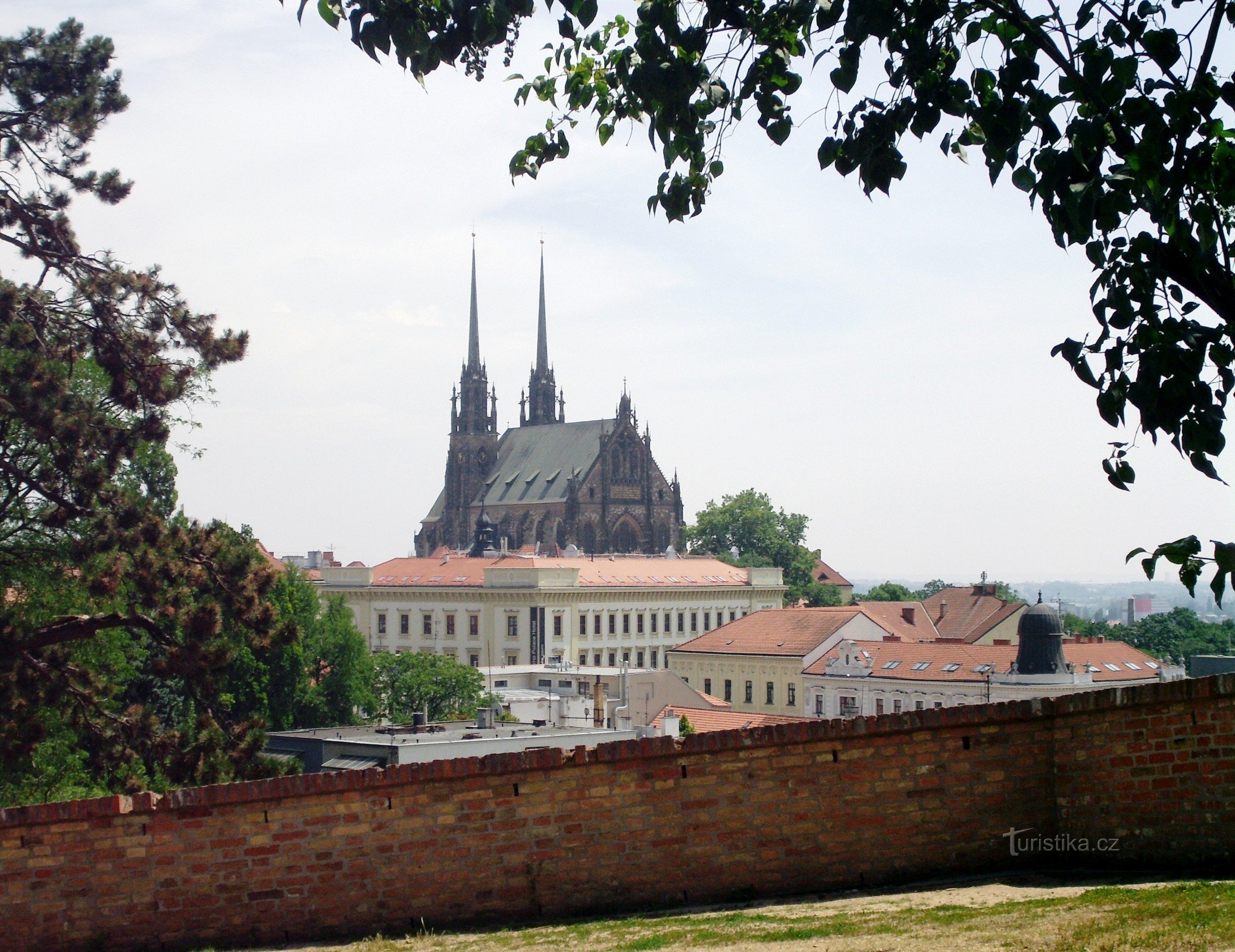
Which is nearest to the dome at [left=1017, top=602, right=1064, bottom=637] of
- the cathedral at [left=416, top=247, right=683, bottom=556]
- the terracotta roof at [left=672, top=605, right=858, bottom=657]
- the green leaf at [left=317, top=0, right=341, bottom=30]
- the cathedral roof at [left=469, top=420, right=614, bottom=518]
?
the terracotta roof at [left=672, top=605, right=858, bottom=657]

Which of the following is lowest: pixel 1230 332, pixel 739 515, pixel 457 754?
pixel 457 754

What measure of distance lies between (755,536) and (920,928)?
12910cm

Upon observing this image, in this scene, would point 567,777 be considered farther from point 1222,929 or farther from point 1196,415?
point 1196,415

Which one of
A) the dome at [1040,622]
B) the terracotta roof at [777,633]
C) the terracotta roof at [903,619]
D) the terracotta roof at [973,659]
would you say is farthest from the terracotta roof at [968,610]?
the dome at [1040,622]

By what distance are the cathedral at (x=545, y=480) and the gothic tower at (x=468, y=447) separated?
78 mm

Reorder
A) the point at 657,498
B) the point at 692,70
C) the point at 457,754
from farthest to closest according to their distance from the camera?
the point at 657,498, the point at 457,754, the point at 692,70

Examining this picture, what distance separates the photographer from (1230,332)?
6082mm

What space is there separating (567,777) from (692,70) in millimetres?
5068

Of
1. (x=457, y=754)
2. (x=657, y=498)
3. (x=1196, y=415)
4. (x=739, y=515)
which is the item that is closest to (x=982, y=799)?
(x=1196, y=415)

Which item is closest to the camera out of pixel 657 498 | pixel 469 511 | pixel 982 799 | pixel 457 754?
pixel 982 799

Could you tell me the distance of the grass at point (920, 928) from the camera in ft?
24.9

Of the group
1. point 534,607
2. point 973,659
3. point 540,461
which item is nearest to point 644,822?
point 973,659

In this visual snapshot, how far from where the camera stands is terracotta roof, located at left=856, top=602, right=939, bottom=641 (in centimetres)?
7669

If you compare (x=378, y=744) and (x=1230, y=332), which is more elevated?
(x=1230, y=332)
